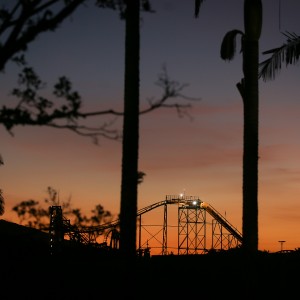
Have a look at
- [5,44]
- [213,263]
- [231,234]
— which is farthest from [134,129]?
[231,234]

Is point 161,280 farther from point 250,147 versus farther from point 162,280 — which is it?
point 250,147

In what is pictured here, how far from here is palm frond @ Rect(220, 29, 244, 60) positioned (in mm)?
17219

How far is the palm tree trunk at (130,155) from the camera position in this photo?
10.6 m

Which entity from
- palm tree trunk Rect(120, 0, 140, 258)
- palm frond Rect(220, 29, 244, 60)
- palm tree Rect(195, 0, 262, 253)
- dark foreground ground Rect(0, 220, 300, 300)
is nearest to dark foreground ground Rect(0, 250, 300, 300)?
dark foreground ground Rect(0, 220, 300, 300)

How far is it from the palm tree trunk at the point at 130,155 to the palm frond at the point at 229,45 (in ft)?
22.0

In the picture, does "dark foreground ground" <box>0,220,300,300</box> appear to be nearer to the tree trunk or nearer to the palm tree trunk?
the tree trunk

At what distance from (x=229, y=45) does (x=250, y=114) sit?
2.63 meters

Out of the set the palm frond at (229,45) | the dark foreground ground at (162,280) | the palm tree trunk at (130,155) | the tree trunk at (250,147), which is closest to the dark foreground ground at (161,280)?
the dark foreground ground at (162,280)

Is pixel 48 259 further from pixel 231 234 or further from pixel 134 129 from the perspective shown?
pixel 231 234

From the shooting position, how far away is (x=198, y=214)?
70625 millimetres

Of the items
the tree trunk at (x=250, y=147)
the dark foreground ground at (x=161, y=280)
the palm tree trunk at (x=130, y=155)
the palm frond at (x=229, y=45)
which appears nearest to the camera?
the palm tree trunk at (x=130, y=155)

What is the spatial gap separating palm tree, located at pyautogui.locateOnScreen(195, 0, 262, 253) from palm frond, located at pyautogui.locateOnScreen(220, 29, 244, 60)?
385 millimetres

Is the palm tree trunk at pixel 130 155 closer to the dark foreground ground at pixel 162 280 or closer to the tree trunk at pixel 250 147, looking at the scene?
the dark foreground ground at pixel 162 280

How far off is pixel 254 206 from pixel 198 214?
5560 centimetres
